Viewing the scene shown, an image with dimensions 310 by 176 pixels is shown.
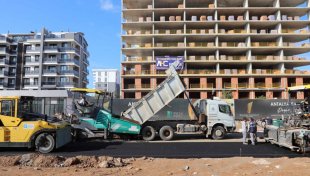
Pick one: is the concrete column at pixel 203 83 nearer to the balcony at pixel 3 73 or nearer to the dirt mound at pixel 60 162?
the balcony at pixel 3 73

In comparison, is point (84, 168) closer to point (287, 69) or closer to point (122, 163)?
point (122, 163)

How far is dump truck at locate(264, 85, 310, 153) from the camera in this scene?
14.1m

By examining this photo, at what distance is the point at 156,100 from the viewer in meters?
19.7

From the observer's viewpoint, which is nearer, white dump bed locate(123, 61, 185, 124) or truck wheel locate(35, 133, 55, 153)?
truck wheel locate(35, 133, 55, 153)

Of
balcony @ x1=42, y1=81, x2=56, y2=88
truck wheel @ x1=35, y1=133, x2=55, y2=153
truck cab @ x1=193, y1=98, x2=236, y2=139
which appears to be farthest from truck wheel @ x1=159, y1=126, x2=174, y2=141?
balcony @ x1=42, y1=81, x2=56, y2=88

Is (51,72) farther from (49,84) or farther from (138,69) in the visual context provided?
A: (138,69)

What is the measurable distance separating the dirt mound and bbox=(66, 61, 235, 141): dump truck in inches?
267

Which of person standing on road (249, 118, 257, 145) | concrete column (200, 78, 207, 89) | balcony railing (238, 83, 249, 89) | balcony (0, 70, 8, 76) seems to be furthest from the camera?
balcony (0, 70, 8, 76)

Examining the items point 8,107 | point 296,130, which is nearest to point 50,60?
point 8,107

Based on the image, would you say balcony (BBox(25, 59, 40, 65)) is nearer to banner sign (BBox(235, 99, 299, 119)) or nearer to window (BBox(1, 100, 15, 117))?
banner sign (BBox(235, 99, 299, 119))

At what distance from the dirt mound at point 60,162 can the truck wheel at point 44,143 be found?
8.46ft

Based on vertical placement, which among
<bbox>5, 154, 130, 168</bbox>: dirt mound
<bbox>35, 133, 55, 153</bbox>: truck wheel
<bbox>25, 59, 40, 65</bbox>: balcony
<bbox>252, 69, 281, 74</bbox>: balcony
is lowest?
<bbox>5, 154, 130, 168</bbox>: dirt mound

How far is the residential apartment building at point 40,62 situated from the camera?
258 feet

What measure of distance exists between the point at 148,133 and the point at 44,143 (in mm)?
7216
